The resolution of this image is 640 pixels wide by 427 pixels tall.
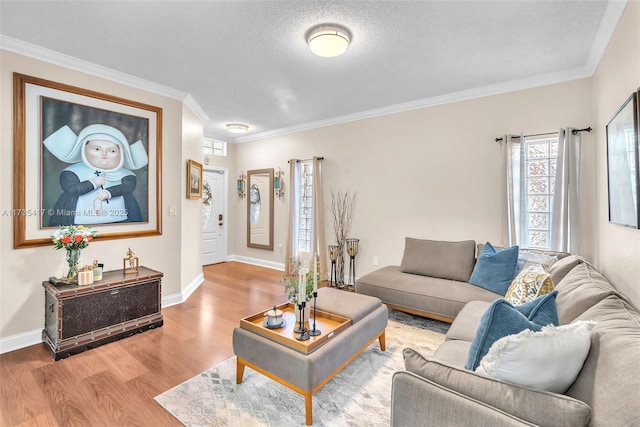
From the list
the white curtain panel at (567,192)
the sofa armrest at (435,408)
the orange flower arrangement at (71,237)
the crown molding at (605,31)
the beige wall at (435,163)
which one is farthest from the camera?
the beige wall at (435,163)

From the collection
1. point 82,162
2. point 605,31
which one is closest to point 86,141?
point 82,162

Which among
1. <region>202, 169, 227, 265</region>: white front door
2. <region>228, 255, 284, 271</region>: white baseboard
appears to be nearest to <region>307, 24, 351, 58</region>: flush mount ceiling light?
<region>228, 255, 284, 271</region>: white baseboard

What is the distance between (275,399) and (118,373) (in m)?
1.29

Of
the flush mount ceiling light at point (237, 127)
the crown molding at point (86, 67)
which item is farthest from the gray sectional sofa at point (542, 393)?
the flush mount ceiling light at point (237, 127)

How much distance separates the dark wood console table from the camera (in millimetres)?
2539

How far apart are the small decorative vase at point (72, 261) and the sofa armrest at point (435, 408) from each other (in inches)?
118

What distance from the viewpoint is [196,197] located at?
14.2 ft

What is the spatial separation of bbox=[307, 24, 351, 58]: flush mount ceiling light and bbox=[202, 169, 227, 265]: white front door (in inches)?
168

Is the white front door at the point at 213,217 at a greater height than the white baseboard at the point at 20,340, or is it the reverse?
the white front door at the point at 213,217

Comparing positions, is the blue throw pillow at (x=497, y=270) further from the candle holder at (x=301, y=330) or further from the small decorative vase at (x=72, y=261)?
the small decorative vase at (x=72, y=261)

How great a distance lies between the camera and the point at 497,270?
2.95m

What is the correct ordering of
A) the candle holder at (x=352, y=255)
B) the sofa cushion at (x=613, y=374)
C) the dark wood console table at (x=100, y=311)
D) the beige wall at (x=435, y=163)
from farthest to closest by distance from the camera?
the candle holder at (x=352, y=255), the beige wall at (x=435, y=163), the dark wood console table at (x=100, y=311), the sofa cushion at (x=613, y=374)

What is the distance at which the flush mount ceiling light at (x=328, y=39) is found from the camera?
240 cm

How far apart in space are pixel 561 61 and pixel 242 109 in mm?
3868
